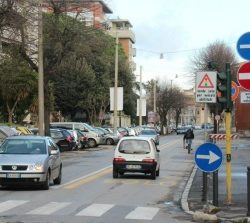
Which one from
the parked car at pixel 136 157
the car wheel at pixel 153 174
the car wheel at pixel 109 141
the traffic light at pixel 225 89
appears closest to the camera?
the traffic light at pixel 225 89

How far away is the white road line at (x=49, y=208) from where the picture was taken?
42.4 feet

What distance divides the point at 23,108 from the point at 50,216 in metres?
48.5

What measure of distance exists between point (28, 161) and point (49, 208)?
12.2ft

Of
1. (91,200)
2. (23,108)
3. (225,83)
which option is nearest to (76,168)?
(91,200)

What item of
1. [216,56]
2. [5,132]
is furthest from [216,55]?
[5,132]

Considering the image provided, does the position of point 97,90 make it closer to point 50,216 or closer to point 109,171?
point 109,171

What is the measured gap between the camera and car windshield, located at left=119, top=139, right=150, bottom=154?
72.9ft

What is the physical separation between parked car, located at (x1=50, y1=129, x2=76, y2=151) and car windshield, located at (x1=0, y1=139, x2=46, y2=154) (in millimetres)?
24376

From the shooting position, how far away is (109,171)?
25656 millimetres

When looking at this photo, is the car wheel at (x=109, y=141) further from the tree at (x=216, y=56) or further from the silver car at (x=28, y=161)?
the silver car at (x=28, y=161)

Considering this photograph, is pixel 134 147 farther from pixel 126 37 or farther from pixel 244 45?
pixel 126 37

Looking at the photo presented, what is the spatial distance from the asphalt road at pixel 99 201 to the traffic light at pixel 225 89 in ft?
8.65

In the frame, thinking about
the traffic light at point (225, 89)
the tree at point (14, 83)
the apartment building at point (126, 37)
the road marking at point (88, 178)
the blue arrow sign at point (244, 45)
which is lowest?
the road marking at point (88, 178)

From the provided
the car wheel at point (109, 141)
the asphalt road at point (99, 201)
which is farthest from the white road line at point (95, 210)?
the car wheel at point (109, 141)
